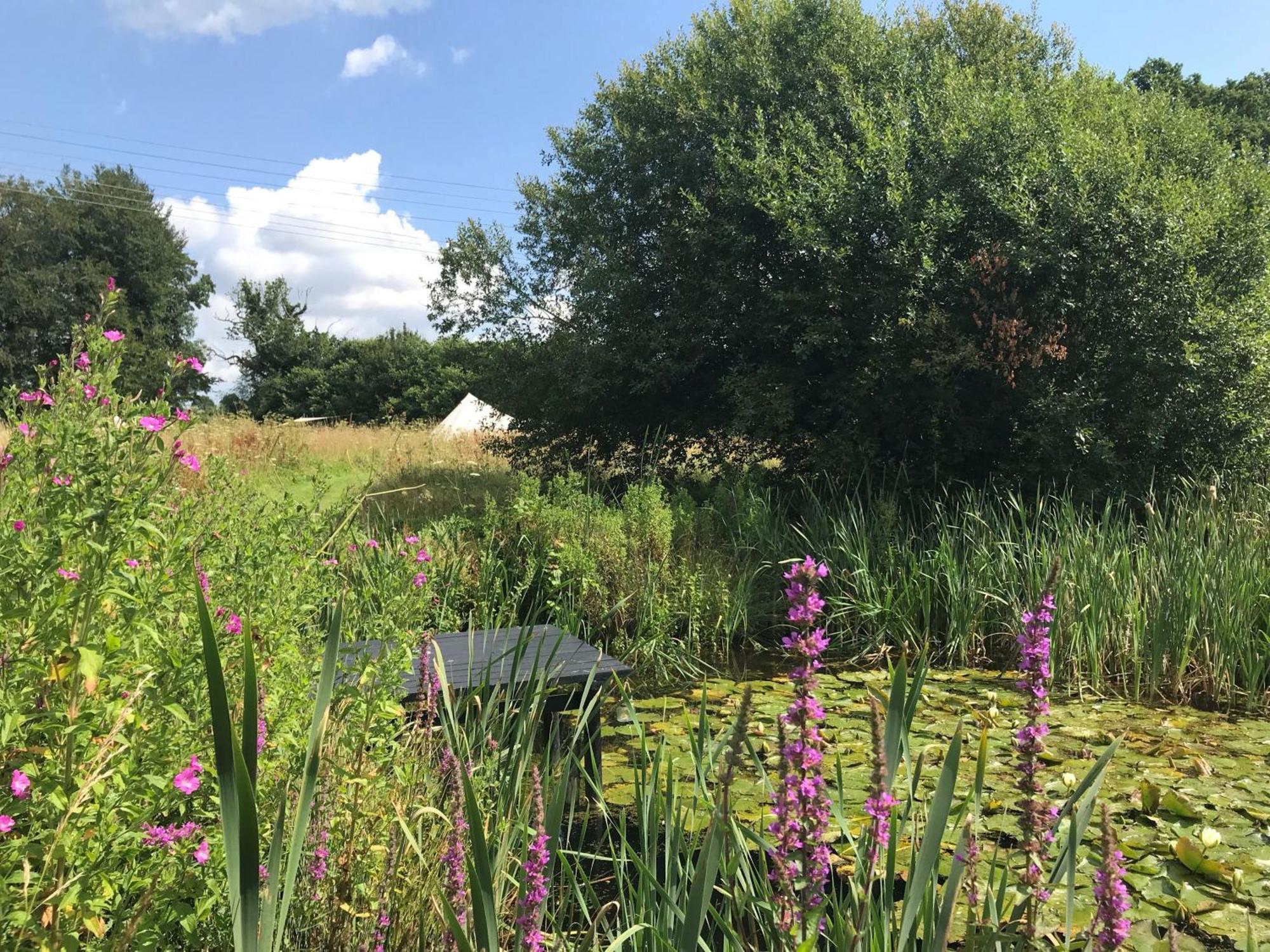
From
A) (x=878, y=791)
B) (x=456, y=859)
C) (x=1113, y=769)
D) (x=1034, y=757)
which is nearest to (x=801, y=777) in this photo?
(x=878, y=791)

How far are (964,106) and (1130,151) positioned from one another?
4.73 ft

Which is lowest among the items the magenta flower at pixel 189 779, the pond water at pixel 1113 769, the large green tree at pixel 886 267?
the pond water at pixel 1113 769

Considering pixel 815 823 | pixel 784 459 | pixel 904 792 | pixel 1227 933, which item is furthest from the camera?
pixel 784 459

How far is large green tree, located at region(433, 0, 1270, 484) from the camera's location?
6.54m

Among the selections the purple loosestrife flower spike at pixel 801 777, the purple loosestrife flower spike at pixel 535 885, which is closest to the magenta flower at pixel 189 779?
the purple loosestrife flower spike at pixel 535 885

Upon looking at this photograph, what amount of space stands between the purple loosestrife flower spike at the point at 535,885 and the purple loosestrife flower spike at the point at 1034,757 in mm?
565

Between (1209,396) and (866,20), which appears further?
(866,20)

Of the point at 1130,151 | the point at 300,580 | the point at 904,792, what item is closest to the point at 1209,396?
the point at 1130,151

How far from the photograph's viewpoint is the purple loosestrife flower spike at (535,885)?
980 millimetres

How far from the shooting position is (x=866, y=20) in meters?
8.73

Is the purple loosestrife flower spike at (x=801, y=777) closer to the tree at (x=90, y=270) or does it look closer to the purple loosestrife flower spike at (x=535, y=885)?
the purple loosestrife flower spike at (x=535, y=885)

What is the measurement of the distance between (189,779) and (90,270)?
35.0 meters

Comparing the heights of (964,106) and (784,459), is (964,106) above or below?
above

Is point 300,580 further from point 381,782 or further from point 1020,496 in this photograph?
point 1020,496
